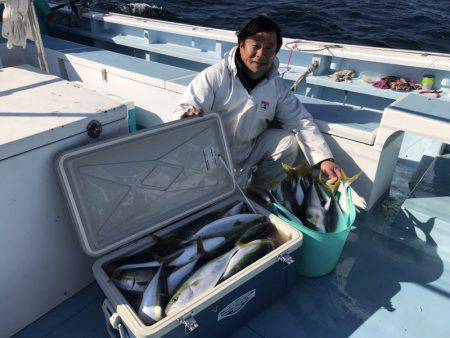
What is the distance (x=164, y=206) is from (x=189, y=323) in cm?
81

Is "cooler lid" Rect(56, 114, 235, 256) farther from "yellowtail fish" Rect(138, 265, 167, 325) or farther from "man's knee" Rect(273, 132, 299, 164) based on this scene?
"man's knee" Rect(273, 132, 299, 164)

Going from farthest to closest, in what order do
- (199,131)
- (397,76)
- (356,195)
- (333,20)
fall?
(333,20) < (397,76) < (356,195) < (199,131)

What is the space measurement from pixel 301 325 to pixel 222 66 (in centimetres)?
171

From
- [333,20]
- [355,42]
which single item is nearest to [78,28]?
[355,42]

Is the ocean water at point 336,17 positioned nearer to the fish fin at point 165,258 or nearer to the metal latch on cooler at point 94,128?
the metal latch on cooler at point 94,128

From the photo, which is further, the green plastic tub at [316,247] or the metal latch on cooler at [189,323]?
the green plastic tub at [316,247]

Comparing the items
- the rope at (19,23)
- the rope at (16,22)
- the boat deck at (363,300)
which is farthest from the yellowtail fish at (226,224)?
the rope at (16,22)

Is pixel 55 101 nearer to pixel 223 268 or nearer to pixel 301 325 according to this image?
pixel 223 268

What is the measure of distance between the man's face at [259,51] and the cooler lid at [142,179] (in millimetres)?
460

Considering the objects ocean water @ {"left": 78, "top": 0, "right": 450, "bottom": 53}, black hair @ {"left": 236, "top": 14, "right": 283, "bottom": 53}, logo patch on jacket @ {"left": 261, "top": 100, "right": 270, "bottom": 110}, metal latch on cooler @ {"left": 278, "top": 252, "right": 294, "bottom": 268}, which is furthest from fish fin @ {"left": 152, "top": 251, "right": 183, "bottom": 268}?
ocean water @ {"left": 78, "top": 0, "right": 450, "bottom": 53}

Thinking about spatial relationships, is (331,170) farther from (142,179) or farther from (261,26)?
(142,179)

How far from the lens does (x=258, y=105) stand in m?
2.53

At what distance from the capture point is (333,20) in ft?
41.6

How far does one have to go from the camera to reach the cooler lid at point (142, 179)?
72.3 inches
